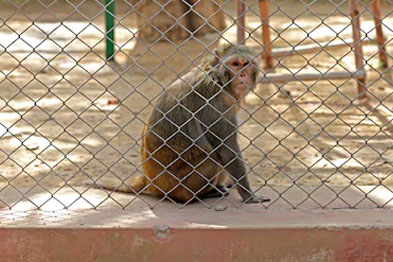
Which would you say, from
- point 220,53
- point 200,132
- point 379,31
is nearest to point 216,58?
point 220,53

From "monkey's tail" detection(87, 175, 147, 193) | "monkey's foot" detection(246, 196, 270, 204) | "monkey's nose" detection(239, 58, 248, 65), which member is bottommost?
"monkey's foot" detection(246, 196, 270, 204)

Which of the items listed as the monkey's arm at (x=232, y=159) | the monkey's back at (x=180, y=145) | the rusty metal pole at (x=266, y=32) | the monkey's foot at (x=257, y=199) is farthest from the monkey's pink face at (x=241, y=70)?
the rusty metal pole at (x=266, y=32)

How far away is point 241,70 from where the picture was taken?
423cm

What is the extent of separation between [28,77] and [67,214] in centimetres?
473

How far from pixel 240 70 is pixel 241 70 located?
2 cm

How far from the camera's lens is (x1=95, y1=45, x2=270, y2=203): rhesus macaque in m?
4.30

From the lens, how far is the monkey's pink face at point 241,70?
4266 mm

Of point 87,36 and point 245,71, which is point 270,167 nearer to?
point 245,71

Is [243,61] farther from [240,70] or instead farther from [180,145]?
[180,145]

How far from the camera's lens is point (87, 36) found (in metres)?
10.1

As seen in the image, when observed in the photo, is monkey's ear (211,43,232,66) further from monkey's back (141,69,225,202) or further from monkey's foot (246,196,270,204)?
monkey's foot (246,196,270,204)
